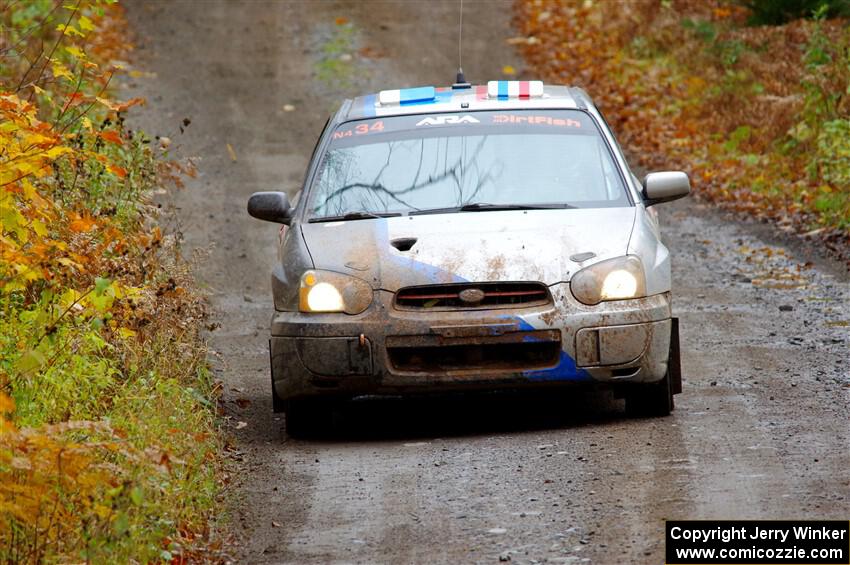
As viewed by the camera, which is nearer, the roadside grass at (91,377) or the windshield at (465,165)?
the roadside grass at (91,377)

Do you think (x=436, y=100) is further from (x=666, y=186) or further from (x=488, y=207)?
(x=666, y=186)

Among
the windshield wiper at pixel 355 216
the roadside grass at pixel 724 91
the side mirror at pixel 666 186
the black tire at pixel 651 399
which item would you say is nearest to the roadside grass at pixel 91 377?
the windshield wiper at pixel 355 216

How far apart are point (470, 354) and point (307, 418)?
1086mm

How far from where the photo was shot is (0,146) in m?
6.92

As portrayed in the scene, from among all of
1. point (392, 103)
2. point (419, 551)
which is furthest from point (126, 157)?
point (419, 551)

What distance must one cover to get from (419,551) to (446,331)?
79.4 inches

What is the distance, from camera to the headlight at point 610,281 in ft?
24.9

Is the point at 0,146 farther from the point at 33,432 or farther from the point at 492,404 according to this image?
the point at 492,404

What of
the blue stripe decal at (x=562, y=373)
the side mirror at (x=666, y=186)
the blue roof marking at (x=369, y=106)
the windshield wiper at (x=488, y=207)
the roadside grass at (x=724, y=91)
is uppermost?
the blue roof marking at (x=369, y=106)

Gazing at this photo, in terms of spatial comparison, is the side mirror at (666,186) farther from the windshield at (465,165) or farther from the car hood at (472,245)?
the car hood at (472,245)

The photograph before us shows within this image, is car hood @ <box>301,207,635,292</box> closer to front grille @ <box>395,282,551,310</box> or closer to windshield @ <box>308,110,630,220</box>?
front grille @ <box>395,282,551,310</box>

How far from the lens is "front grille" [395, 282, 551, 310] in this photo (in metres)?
7.59

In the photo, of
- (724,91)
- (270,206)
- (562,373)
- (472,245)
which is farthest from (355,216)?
(724,91)

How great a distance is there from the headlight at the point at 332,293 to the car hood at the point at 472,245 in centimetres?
5
